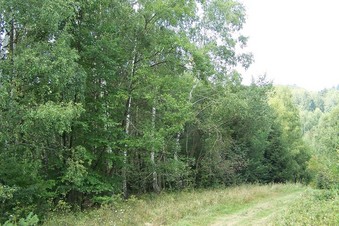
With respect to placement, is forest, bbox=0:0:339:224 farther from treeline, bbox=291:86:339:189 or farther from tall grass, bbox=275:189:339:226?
tall grass, bbox=275:189:339:226

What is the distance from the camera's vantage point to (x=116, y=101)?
13305mm

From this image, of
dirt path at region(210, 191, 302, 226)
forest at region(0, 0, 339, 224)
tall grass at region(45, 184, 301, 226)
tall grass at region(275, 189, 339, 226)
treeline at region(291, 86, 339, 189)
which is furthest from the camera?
treeline at region(291, 86, 339, 189)

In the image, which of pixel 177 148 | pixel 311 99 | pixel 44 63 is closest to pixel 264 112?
pixel 177 148

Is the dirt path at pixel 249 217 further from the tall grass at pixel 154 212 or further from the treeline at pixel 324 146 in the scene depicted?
the treeline at pixel 324 146

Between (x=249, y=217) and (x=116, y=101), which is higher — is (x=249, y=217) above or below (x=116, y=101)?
below

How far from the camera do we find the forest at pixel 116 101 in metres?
8.94

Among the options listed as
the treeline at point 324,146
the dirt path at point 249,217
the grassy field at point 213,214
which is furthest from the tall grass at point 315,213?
the treeline at point 324,146

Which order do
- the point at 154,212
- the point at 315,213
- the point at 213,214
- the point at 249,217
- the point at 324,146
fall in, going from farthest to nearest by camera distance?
the point at 324,146 < the point at 213,214 < the point at 154,212 < the point at 249,217 < the point at 315,213

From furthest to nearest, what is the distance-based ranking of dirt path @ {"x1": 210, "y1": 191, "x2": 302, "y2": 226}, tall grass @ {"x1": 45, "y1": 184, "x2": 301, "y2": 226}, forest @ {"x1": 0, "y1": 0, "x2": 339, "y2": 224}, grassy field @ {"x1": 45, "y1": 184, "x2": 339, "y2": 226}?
1. dirt path @ {"x1": 210, "y1": 191, "x2": 302, "y2": 226}
2. tall grass @ {"x1": 45, "y1": 184, "x2": 301, "y2": 226}
3. forest @ {"x1": 0, "y1": 0, "x2": 339, "y2": 224}
4. grassy field @ {"x1": 45, "y1": 184, "x2": 339, "y2": 226}

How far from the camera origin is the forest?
8.94m

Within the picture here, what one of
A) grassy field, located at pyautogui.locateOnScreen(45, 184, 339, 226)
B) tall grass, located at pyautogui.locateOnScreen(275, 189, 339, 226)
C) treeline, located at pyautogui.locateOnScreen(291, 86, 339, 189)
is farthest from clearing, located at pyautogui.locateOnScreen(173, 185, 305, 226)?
treeline, located at pyautogui.locateOnScreen(291, 86, 339, 189)

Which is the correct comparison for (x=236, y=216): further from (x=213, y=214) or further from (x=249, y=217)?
(x=213, y=214)

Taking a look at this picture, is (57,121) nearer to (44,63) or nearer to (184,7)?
(44,63)

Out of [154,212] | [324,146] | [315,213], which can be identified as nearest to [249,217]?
[315,213]
